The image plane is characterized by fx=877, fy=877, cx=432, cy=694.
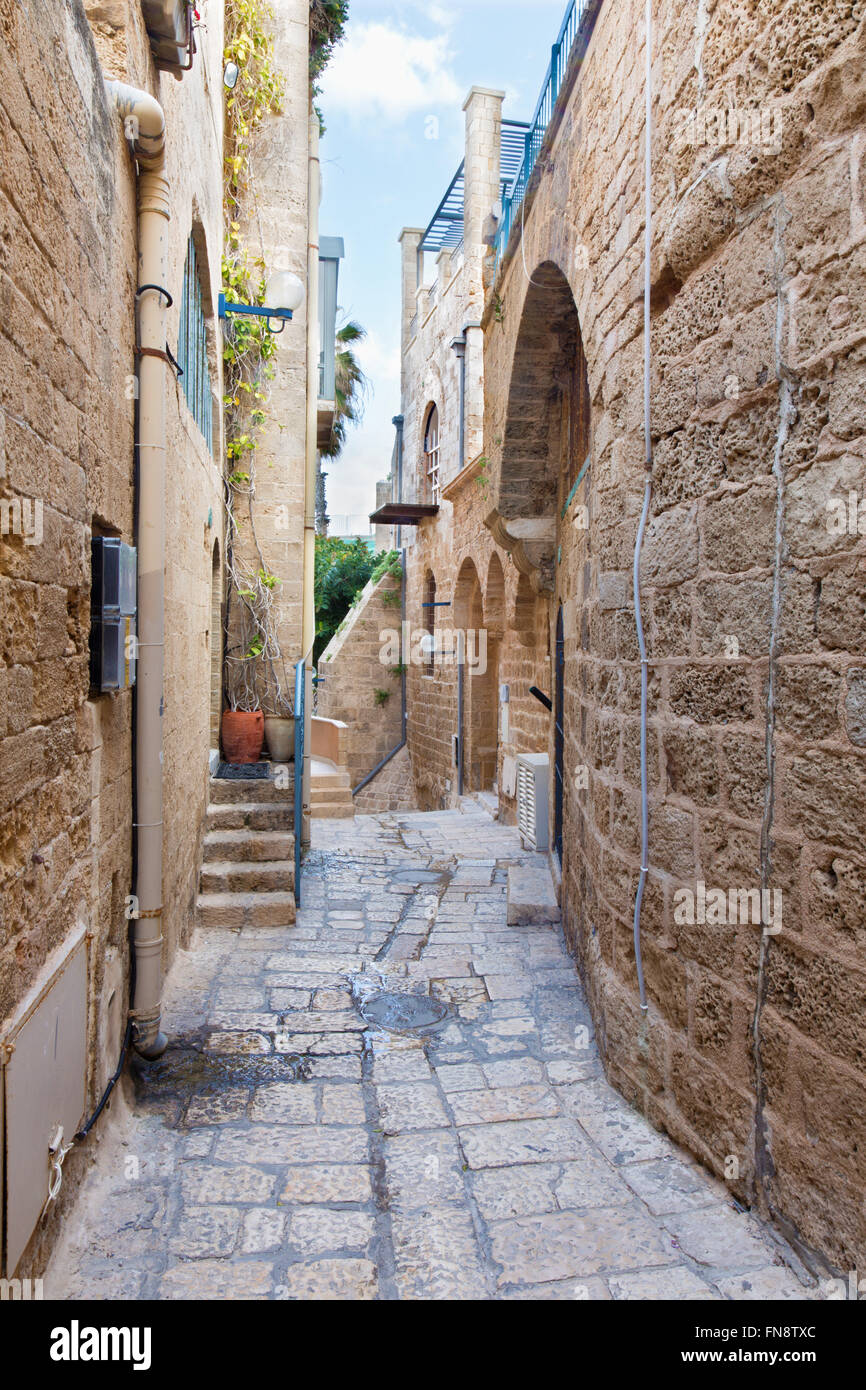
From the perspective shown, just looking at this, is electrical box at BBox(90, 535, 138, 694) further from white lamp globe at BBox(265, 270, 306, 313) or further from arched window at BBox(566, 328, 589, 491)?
white lamp globe at BBox(265, 270, 306, 313)

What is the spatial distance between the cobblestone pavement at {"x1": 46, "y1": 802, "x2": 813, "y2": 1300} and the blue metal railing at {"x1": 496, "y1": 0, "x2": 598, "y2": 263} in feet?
14.8

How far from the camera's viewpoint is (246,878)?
5.54m

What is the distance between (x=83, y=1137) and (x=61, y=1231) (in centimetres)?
29

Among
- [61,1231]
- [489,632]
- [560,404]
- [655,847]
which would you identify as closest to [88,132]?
[655,847]

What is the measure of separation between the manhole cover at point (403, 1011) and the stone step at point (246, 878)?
4.52ft

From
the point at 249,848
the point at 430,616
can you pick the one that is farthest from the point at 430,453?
the point at 249,848

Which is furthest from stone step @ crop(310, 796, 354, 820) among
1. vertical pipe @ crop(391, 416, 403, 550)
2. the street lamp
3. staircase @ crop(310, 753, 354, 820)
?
vertical pipe @ crop(391, 416, 403, 550)

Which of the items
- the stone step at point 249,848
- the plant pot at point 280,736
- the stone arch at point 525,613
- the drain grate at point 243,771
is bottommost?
the stone step at point 249,848

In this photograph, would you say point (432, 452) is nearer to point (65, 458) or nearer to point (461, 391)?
point (461, 391)

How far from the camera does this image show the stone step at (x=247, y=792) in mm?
6168

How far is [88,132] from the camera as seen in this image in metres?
2.52

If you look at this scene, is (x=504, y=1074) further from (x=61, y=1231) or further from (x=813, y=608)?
(x=813, y=608)

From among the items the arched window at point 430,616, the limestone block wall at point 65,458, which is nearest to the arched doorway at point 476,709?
the arched window at point 430,616

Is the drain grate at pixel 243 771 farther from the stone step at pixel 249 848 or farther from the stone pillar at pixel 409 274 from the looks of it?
the stone pillar at pixel 409 274
